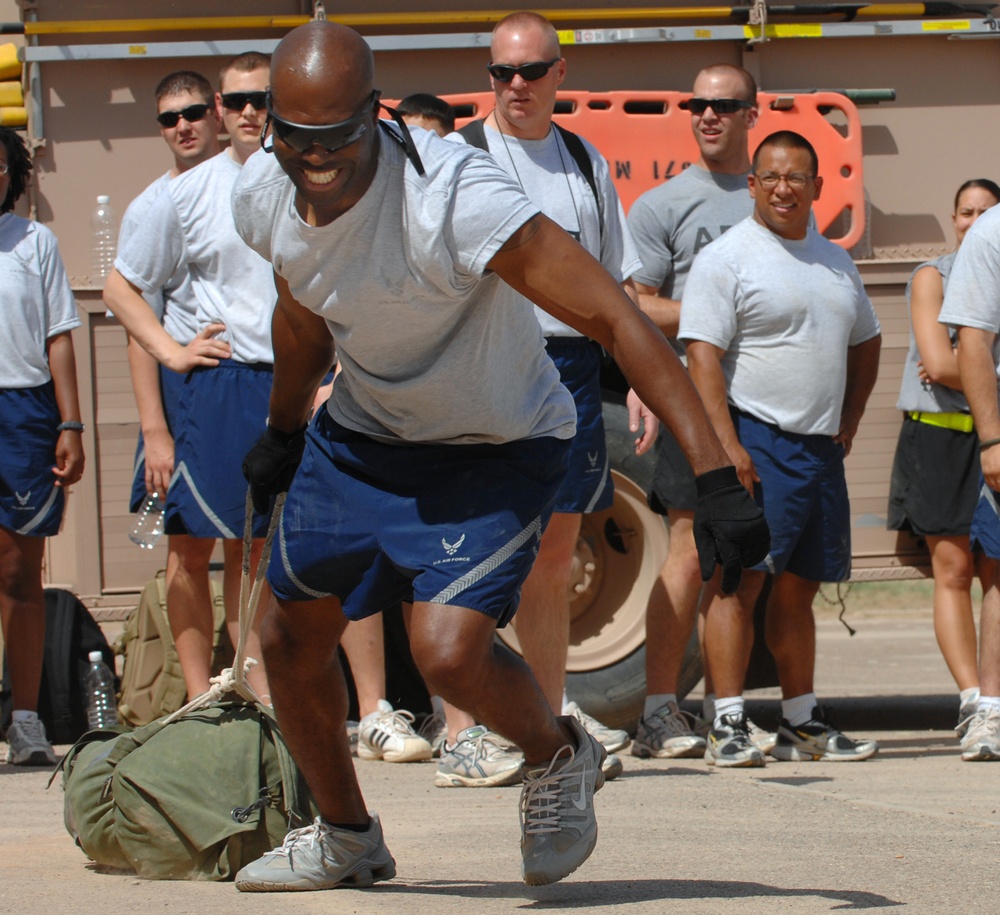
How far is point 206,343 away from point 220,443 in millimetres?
323

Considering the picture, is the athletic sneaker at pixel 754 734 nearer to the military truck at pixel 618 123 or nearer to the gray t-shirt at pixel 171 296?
the military truck at pixel 618 123

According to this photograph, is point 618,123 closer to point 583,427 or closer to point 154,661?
point 583,427

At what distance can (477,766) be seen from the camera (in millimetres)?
4914

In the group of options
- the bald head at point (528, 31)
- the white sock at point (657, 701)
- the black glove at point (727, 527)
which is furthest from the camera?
the white sock at point (657, 701)

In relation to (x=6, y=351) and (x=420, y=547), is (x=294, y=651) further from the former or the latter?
(x=6, y=351)

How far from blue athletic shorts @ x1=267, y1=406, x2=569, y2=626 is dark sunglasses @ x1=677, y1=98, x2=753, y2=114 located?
2815 mm

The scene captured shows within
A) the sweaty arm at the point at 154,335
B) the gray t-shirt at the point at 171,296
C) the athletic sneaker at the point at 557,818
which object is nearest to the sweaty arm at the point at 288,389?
the athletic sneaker at the point at 557,818

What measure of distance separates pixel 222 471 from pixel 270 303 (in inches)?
22.2

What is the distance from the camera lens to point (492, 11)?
6441 mm

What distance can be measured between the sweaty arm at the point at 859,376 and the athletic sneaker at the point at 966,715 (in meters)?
1.02

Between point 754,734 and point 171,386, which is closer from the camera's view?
point 171,386

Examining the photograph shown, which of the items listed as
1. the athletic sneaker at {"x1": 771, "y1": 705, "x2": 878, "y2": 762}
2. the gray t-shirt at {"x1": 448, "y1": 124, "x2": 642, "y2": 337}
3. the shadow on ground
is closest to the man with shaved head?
the shadow on ground

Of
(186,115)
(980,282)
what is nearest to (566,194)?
(186,115)

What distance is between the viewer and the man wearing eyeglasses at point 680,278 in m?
5.62
